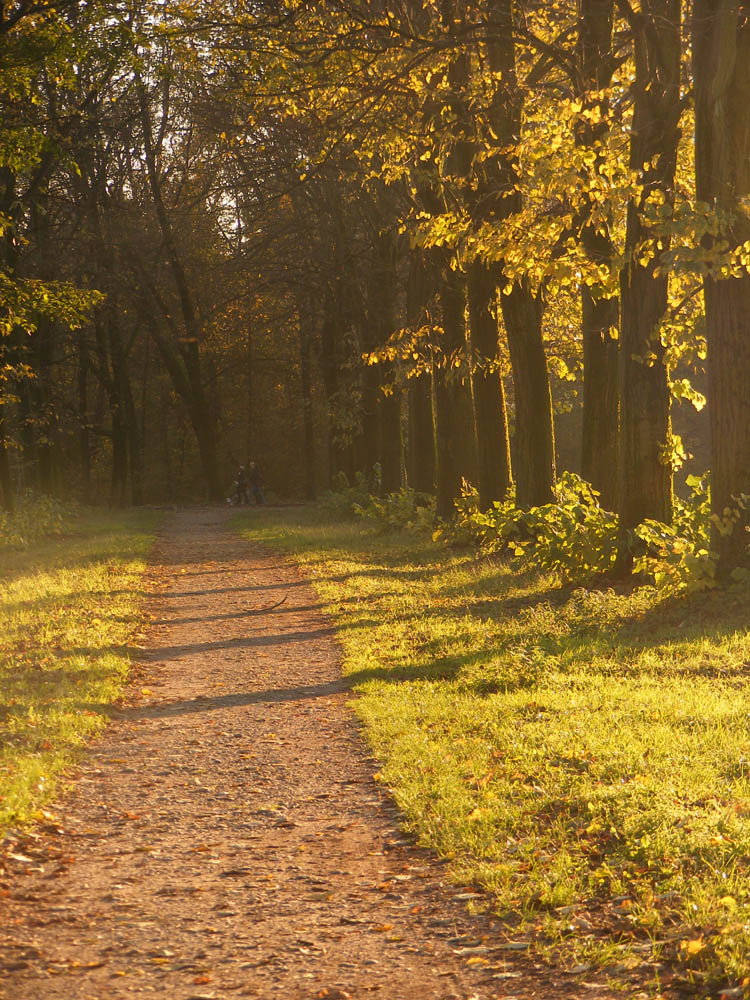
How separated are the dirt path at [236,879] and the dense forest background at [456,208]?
591cm

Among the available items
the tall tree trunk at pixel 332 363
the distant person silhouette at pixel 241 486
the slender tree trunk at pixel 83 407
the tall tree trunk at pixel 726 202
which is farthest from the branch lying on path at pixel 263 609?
the distant person silhouette at pixel 241 486

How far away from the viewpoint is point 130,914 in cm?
511

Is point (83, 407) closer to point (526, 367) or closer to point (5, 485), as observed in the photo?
point (5, 485)

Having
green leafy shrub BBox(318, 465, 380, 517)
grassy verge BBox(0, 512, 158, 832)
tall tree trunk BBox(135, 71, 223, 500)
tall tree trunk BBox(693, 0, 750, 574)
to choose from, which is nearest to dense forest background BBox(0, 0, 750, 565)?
tall tree trunk BBox(693, 0, 750, 574)

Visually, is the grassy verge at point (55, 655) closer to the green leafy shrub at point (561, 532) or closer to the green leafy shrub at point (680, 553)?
the green leafy shrub at point (561, 532)

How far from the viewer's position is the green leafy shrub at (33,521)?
980 inches

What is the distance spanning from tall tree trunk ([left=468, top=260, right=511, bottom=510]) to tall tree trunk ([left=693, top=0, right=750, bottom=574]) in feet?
20.1

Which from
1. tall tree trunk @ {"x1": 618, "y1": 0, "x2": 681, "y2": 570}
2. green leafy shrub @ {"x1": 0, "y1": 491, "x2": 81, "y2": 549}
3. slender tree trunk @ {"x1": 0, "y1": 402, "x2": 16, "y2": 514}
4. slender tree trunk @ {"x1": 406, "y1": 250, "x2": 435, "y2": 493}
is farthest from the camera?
slender tree trunk @ {"x1": 0, "y1": 402, "x2": 16, "y2": 514}

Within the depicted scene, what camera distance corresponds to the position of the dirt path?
177 inches

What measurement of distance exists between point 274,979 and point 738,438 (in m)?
9.39

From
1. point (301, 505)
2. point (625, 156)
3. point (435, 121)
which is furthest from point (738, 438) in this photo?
point (301, 505)

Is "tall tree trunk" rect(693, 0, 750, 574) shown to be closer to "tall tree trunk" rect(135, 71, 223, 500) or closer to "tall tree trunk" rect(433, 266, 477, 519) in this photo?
"tall tree trunk" rect(433, 266, 477, 519)

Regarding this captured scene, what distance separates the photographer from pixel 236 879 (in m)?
5.59

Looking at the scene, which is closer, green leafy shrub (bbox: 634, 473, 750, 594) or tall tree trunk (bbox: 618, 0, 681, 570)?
green leafy shrub (bbox: 634, 473, 750, 594)
